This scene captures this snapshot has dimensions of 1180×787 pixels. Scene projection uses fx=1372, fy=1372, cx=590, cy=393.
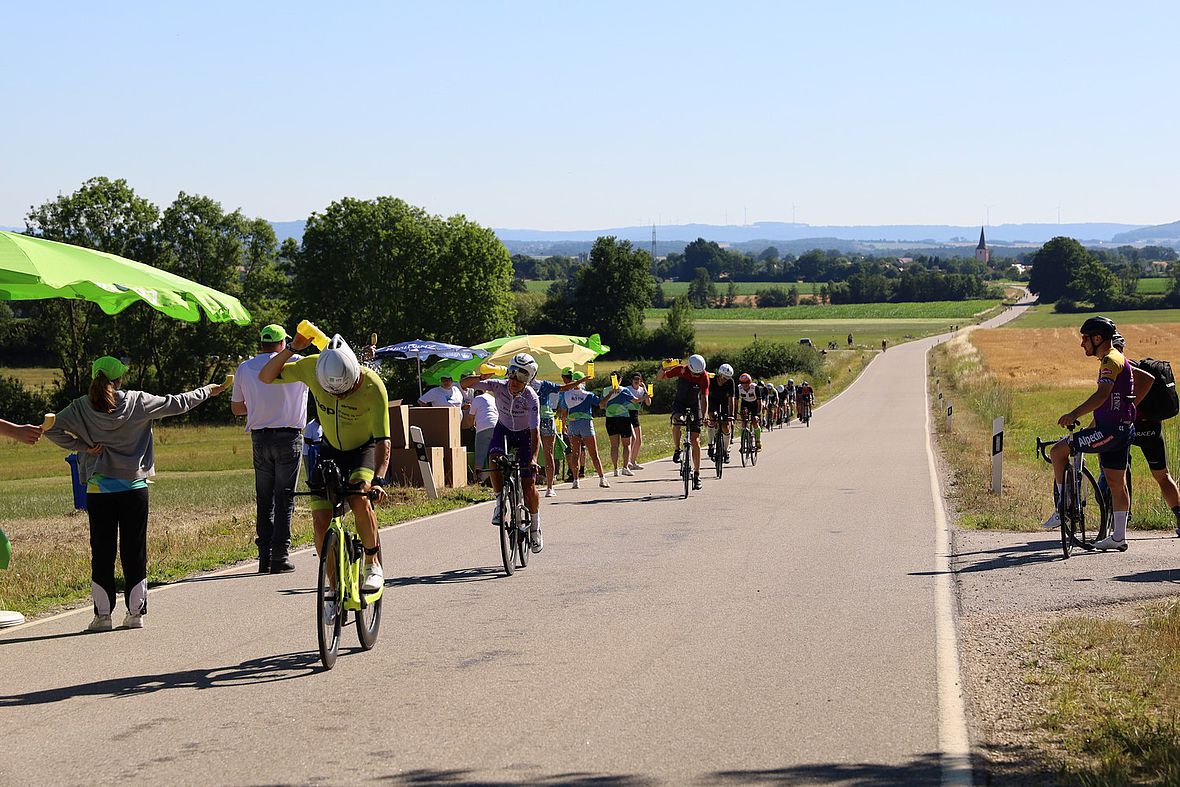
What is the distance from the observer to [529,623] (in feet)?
29.8

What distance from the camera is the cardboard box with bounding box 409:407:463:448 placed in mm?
20000

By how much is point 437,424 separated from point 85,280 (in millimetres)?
10835

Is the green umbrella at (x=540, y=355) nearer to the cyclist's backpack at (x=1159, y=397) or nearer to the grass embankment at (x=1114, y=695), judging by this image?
the cyclist's backpack at (x=1159, y=397)

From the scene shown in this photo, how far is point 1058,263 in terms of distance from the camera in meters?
184

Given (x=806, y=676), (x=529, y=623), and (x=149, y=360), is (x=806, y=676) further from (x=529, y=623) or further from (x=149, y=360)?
(x=149, y=360)

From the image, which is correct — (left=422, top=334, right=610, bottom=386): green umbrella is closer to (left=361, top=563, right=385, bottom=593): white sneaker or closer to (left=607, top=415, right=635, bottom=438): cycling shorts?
(left=607, top=415, right=635, bottom=438): cycling shorts

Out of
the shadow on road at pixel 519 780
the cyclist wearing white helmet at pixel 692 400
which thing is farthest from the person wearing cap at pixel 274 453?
the cyclist wearing white helmet at pixel 692 400

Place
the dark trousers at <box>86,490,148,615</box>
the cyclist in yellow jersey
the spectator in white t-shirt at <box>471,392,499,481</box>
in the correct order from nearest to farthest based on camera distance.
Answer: the cyclist in yellow jersey → the dark trousers at <box>86,490,148,615</box> → the spectator in white t-shirt at <box>471,392,499,481</box>

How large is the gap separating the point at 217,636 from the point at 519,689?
2.47m

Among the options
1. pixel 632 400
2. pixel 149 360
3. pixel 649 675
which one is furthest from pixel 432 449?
pixel 149 360

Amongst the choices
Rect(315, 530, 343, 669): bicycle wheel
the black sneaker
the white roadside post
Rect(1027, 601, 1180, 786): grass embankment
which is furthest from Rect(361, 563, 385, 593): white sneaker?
the white roadside post

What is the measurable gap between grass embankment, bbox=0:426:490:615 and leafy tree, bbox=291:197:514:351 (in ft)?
143

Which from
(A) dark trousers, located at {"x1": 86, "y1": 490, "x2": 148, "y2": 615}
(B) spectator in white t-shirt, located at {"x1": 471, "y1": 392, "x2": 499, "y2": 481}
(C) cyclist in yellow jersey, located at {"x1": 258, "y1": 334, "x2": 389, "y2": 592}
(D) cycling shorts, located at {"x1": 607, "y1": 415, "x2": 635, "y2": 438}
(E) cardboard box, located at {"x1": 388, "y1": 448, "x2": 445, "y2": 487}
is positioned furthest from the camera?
(D) cycling shorts, located at {"x1": 607, "y1": 415, "x2": 635, "y2": 438}

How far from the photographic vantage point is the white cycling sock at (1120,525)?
12.0 meters
